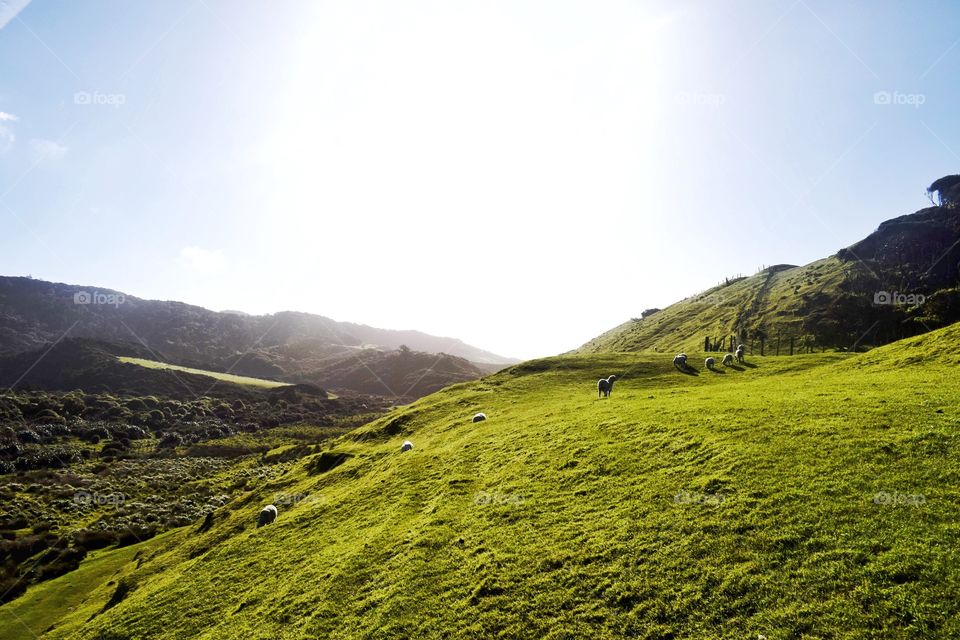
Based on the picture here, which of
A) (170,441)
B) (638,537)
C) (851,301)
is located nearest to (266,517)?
(638,537)

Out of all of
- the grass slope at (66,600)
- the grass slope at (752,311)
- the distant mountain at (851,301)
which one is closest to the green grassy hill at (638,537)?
the grass slope at (66,600)

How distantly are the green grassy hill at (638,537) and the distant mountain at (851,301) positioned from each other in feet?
309

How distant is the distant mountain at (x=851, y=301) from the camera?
359 ft

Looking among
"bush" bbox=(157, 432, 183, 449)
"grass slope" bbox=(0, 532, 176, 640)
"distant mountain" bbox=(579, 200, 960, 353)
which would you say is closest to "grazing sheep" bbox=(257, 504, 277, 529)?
"grass slope" bbox=(0, 532, 176, 640)

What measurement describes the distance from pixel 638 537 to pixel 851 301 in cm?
15232

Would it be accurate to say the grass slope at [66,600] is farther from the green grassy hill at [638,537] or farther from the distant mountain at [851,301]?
the distant mountain at [851,301]

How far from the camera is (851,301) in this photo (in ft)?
408

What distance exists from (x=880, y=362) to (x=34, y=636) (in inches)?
3173

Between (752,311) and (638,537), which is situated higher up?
(752,311)

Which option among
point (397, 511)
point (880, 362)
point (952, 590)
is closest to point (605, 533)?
point (952, 590)

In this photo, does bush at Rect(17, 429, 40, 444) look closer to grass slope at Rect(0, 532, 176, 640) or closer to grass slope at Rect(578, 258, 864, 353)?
grass slope at Rect(0, 532, 176, 640)

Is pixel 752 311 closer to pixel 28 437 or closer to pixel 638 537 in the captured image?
pixel 638 537

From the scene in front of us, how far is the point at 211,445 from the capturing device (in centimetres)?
14388

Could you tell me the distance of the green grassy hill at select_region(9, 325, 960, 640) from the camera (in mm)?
11898
